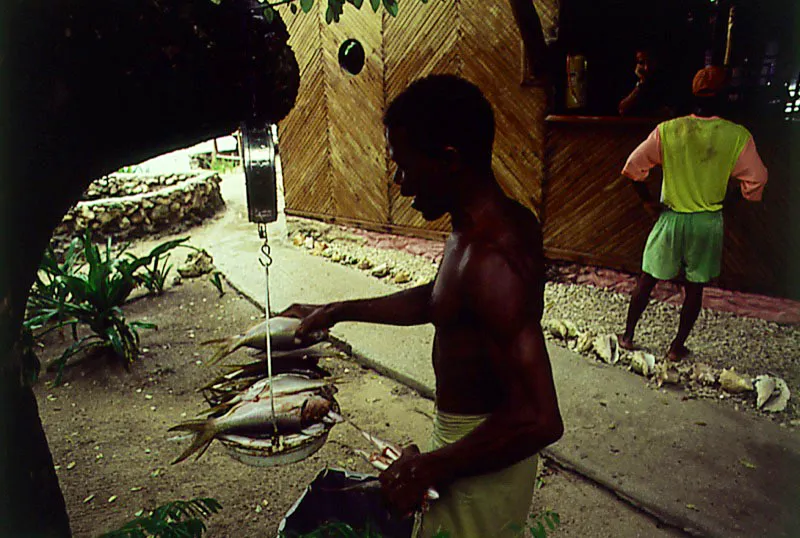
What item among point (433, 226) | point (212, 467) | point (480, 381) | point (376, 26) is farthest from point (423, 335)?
point (376, 26)

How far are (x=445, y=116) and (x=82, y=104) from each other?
92 centimetres

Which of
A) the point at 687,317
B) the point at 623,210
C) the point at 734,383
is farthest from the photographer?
the point at 623,210

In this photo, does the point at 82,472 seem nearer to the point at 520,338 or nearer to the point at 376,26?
the point at 520,338

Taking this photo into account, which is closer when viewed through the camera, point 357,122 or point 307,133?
point 357,122

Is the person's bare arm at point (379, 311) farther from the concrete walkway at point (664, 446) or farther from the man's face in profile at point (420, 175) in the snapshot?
the concrete walkway at point (664, 446)

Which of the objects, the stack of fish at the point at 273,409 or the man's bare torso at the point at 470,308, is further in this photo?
the stack of fish at the point at 273,409

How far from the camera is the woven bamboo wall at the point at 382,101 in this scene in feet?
21.6

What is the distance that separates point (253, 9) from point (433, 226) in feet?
20.1

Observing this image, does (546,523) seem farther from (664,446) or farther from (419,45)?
(419,45)

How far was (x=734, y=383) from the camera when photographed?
159 inches

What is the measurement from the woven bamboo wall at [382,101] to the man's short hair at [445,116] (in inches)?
209

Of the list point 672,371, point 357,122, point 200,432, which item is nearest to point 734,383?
point 672,371

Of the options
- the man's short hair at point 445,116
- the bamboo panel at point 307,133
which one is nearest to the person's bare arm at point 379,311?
the man's short hair at point 445,116

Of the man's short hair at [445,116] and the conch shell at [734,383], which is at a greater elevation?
the man's short hair at [445,116]
